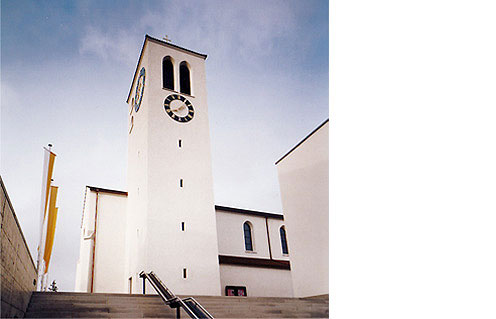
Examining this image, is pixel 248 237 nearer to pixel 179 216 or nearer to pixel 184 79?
pixel 179 216

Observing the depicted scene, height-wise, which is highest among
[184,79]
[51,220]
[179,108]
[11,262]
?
[184,79]

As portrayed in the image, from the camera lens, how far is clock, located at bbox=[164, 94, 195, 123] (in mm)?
12500

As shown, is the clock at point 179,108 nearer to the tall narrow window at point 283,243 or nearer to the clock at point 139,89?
the clock at point 139,89

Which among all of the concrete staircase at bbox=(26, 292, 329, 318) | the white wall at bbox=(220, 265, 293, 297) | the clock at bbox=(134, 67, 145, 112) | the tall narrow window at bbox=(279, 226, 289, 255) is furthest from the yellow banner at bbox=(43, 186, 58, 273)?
the tall narrow window at bbox=(279, 226, 289, 255)

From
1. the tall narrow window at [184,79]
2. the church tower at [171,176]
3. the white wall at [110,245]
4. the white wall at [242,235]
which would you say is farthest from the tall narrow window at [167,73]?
the white wall at [242,235]

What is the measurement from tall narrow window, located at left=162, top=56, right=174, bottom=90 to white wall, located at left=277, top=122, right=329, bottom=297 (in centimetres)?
551

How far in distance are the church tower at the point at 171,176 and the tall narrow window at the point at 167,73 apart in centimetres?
3

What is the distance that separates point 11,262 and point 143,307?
303cm

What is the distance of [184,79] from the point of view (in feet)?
45.3

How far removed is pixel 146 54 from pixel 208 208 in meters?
5.90

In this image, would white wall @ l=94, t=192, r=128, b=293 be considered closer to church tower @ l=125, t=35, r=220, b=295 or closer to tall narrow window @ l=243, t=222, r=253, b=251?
church tower @ l=125, t=35, r=220, b=295

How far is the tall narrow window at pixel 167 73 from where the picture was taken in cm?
1327

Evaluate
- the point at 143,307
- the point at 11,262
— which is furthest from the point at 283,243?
the point at 11,262
